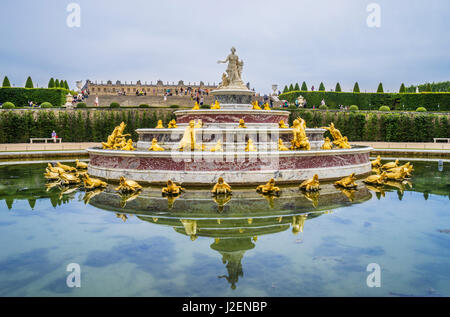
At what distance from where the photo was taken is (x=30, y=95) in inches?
1924

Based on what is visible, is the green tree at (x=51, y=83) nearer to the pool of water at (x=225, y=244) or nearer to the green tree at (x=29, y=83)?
the green tree at (x=29, y=83)

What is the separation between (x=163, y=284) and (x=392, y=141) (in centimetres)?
3930

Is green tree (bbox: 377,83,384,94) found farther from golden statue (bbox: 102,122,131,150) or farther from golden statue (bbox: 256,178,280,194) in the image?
golden statue (bbox: 256,178,280,194)

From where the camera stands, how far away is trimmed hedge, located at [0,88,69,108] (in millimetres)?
48031

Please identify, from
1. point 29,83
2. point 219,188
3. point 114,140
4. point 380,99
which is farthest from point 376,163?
point 29,83

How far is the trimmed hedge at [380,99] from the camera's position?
1841 inches

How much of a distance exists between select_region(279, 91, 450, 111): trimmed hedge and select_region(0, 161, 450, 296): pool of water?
133 ft

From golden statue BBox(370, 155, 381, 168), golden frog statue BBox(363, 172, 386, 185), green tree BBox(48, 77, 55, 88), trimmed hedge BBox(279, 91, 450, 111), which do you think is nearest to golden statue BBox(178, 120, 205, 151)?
golden frog statue BBox(363, 172, 386, 185)

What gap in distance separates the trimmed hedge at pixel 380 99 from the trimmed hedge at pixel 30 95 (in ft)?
111

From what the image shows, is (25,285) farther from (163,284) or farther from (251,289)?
(251,289)

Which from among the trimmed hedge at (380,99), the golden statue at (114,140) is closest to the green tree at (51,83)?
the trimmed hedge at (380,99)

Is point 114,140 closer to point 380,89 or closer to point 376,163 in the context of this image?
point 376,163
